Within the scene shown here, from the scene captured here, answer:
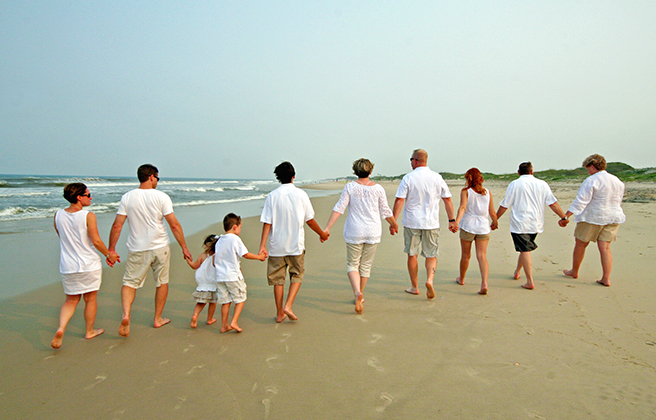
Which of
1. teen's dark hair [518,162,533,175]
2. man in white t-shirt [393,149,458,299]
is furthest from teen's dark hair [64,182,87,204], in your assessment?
teen's dark hair [518,162,533,175]

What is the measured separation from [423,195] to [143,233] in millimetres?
3437

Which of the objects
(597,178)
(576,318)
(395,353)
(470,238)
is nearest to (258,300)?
(395,353)

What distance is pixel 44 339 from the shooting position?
353 cm

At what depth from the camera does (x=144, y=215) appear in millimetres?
3643

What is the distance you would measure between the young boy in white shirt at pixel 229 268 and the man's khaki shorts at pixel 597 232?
4.92m

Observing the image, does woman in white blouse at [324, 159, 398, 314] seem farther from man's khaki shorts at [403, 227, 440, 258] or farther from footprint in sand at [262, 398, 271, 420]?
footprint in sand at [262, 398, 271, 420]

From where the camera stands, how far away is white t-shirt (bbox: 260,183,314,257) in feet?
12.7

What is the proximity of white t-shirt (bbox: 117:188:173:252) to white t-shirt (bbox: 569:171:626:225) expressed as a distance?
18.5ft

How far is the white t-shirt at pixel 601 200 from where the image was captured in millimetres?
5133

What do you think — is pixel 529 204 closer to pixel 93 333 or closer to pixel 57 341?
pixel 93 333

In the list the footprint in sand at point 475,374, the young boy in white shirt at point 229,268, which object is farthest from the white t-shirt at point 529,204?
the young boy in white shirt at point 229,268

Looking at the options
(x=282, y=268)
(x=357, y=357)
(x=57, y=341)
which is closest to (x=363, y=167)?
(x=282, y=268)

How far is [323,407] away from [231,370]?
0.93 meters

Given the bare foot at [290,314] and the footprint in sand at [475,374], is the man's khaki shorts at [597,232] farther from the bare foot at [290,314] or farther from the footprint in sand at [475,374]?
the bare foot at [290,314]
